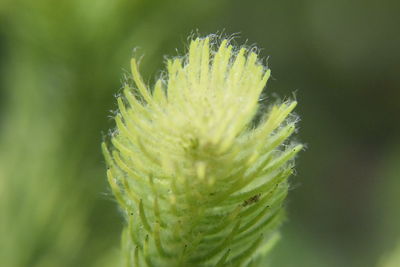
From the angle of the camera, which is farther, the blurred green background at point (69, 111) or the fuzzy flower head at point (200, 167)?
the blurred green background at point (69, 111)

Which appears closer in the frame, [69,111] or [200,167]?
[200,167]

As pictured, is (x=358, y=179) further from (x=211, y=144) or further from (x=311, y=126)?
(x=211, y=144)

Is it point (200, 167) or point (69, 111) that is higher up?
point (69, 111)

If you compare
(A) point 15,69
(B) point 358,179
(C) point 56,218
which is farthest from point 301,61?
(C) point 56,218

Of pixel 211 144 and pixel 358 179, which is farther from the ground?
pixel 358 179

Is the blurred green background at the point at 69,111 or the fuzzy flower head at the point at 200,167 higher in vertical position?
the blurred green background at the point at 69,111

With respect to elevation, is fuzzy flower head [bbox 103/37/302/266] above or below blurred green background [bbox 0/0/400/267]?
below

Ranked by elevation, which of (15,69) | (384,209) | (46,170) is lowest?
(384,209)

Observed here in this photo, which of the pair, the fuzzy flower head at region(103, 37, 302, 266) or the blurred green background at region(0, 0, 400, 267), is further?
the blurred green background at region(0, 0, 400, 267)
